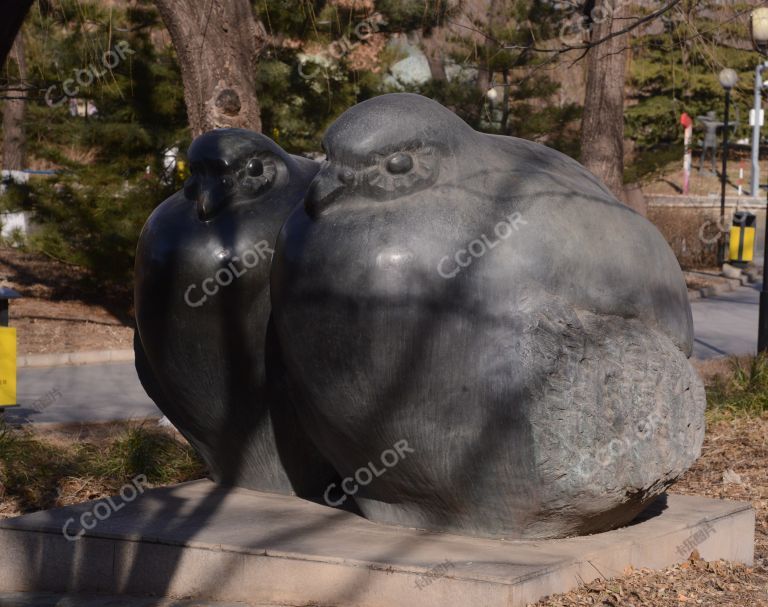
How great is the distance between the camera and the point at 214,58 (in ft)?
29.1

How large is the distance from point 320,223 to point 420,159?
50cm

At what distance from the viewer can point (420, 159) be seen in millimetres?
4594

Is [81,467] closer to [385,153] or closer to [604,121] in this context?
[385,153]

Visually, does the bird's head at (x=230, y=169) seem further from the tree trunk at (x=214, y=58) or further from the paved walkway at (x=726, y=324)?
the paved walkway at (x=726, y=324)

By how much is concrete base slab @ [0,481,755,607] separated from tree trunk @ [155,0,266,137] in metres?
4.28

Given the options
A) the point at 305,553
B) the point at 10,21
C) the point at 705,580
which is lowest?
the point at 705,580

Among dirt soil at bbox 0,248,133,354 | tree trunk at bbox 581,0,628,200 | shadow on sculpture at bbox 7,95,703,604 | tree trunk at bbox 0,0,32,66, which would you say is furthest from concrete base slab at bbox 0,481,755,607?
dirt soil at bbox 0,248,133,354

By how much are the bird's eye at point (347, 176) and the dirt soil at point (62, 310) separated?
11.2m

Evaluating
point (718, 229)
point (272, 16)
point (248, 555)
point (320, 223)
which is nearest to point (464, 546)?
point (248, 555)

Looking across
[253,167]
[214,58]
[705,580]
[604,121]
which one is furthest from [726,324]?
[253,167]

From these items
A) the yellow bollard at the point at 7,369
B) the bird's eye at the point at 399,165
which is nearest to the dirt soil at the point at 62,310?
the yellow bollard at the point at 7,369

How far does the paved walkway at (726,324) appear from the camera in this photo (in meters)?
15.0

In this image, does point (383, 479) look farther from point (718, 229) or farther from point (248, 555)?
point (718, 229)

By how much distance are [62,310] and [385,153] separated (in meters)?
13.7
